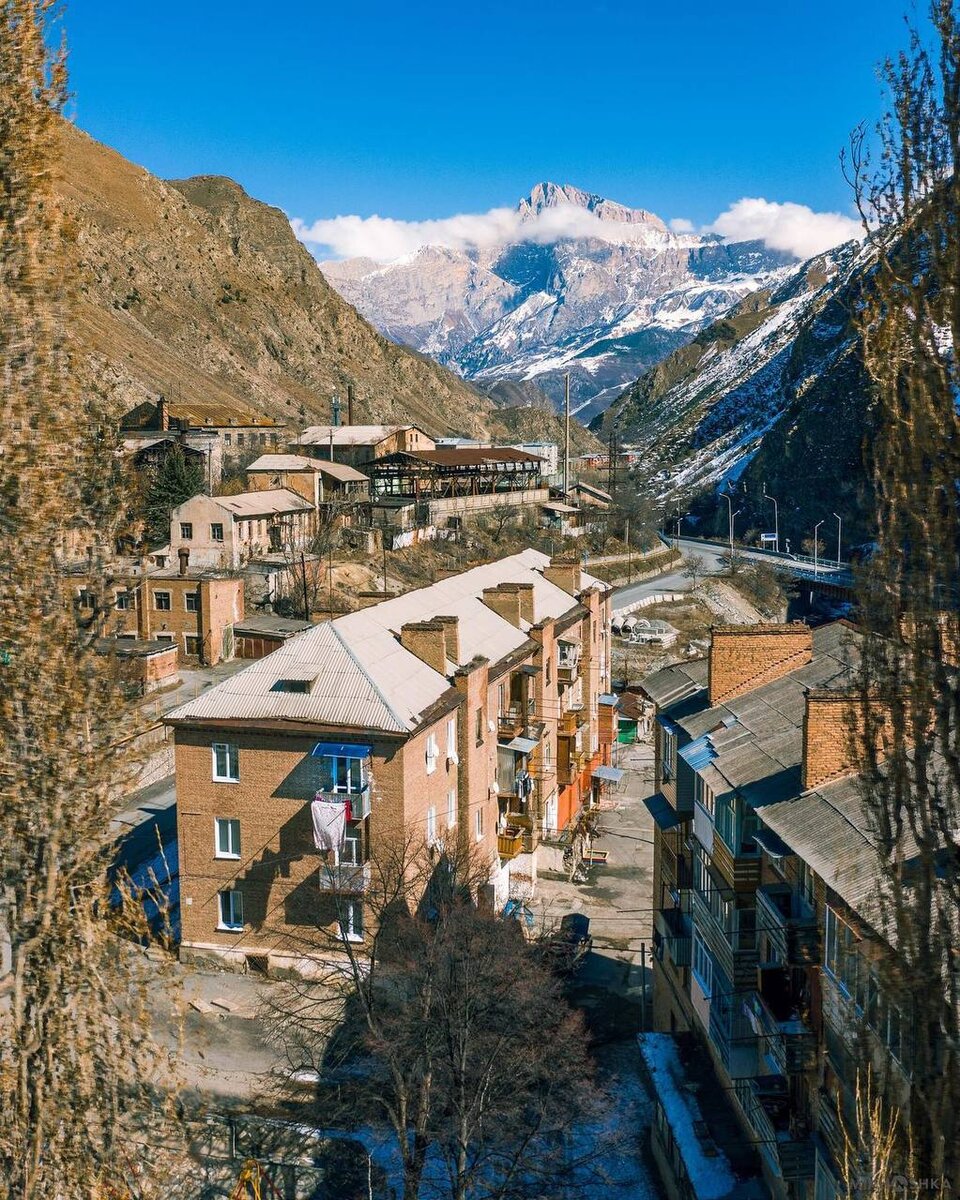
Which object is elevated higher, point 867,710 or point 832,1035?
point 867,710

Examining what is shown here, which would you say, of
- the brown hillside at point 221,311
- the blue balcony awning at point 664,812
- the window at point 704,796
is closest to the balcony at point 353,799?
the blue balcony awning at point 664,812

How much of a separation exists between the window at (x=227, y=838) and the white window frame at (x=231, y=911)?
669mm

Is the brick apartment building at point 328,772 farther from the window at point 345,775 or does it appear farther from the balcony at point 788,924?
the balcony at point 788,924

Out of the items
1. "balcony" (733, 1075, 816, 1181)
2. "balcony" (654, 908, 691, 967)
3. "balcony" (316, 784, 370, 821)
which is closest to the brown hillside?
"balcony" (316, 784, 370, 821)

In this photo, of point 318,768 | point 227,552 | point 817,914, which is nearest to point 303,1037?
point 318,768

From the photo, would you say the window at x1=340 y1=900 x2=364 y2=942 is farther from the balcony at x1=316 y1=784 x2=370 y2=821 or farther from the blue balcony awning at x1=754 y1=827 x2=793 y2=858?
the blue balcony awning at x1=754 y1=827 x2=793 y2=858

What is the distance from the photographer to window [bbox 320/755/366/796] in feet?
61.0

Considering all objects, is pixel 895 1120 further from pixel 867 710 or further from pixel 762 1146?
pixel 762 1146

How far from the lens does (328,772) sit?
1889 cm

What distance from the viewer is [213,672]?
38281 mm

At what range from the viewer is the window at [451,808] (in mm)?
21562

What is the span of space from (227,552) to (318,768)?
98.2ft

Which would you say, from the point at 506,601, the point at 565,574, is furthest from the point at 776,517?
the point at 506,601

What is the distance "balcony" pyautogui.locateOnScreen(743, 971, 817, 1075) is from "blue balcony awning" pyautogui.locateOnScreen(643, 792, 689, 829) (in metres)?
4.83
